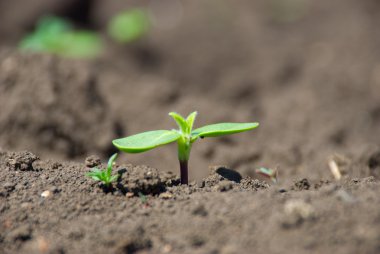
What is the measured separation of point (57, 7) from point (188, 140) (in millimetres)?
4371

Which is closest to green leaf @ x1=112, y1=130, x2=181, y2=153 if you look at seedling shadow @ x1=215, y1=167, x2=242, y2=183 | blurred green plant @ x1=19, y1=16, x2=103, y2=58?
seedling shadow @ x1=215, y1=167, x2=242, y2=183

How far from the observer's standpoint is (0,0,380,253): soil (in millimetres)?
1866

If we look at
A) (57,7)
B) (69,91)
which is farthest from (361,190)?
(57,7)

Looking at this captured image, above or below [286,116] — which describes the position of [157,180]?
below

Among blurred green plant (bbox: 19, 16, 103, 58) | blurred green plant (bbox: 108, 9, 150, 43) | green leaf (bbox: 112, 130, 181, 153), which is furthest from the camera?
blurred green plant (bbox: 108, 9, 150, 43)

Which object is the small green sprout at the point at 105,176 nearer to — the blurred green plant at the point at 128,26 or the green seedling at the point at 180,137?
the green seedling at the point at 180,137

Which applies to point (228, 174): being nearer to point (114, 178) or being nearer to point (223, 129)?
point (223, 129)

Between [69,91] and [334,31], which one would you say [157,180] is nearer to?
[69,91]

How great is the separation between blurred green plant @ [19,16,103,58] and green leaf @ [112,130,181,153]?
2462 millimetres

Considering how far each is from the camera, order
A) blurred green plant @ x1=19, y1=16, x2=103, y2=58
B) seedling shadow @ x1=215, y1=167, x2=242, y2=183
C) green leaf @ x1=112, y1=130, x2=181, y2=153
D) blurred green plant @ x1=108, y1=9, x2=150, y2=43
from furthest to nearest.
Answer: blurred green plant @ x1=108, y1=9, x2=150, y2=43 → blurred green plant @ x1=19, y1=16, x2=103, y2=58 → seedling shadow @ x1=215, y1=167, x2=242, y2=183 → green leaf @ x1=112, y1=130, x2=181, y2=153

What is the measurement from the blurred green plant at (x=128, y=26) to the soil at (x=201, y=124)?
11 cm

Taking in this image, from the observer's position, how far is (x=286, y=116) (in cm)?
468

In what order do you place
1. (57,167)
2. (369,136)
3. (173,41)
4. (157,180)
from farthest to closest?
(173,41) < (369,136) < (57,167) < (157,180)

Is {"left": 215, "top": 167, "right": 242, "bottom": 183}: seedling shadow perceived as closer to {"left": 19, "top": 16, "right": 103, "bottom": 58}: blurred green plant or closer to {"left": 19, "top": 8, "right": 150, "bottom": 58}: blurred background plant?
{"left": 19, "top": 16, "right": 103, "bottom": 58}: blurred green plant
